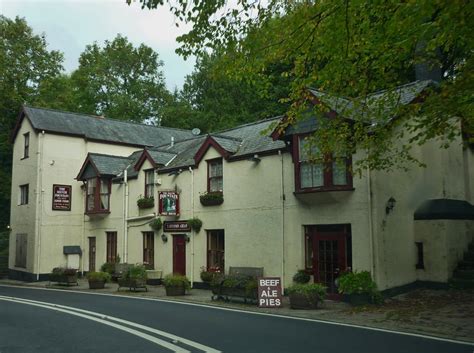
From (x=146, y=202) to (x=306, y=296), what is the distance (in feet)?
42.9

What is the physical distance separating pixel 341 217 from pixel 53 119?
2191 cm

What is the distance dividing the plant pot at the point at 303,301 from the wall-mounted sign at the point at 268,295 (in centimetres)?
67

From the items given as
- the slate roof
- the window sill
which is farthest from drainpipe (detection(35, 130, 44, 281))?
the window sill

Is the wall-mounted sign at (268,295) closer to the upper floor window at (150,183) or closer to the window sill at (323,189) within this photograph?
the window sill at (323,189)

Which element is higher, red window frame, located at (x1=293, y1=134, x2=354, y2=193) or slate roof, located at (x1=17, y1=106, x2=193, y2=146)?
slate roof, located at (x1=17, y1=106, x2=193, y2=146)

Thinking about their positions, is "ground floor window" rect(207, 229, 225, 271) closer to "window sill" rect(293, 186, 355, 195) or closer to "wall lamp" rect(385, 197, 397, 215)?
"window sill" rect(293, 186, 355, 195)

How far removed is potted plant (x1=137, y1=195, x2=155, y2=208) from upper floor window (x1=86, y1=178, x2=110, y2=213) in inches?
143

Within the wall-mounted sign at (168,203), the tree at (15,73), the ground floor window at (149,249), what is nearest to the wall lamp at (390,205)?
the wall-mounted sign at (168,203)

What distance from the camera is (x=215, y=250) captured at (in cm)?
2317

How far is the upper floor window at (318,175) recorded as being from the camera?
57.5 ft

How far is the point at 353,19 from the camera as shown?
1113 cm

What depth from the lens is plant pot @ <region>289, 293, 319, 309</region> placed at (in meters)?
15.6

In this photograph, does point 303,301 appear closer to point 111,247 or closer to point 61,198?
point 111,247

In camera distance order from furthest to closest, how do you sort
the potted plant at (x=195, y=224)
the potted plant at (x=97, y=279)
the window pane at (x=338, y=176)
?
the potted plant at (x=97, y=279) < the potted plant at (x=195, y=224) < the window pane at (x=338, y=176)
